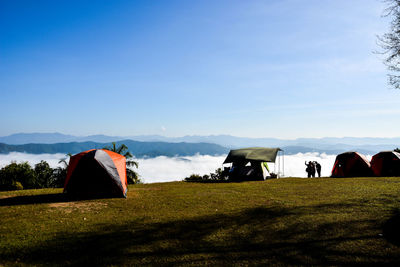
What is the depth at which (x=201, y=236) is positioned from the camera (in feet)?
25.7

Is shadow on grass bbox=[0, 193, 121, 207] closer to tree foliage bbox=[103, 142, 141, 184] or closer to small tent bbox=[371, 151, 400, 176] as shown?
tree foliage bbox=[103, 142, 141, 184]

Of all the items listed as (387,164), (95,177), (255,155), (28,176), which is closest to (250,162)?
(255,155)

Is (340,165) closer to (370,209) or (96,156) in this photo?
(370,209)

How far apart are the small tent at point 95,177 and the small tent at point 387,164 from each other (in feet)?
80.1

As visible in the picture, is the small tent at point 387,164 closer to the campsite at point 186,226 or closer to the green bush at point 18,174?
the campsite at point 186,226

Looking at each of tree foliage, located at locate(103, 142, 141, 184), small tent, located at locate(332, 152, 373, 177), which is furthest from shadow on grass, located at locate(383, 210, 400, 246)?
tree foliage, located at locate(103, 142, 141, 184)

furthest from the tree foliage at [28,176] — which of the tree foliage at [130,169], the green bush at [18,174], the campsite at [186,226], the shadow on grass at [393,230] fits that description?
the shadow on grass at [393,230]

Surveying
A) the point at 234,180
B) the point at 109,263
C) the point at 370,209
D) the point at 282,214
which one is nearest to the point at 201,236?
the point at 109,263

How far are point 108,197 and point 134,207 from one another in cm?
341

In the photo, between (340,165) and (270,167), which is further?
(270,167)

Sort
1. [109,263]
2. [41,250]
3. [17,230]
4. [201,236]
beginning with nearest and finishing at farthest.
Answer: [109,263] < [41,250] < [201,236] < [17,230]

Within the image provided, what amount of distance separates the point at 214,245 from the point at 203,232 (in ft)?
3.66

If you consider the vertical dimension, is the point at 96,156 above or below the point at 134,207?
above

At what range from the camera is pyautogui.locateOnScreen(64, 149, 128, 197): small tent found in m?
14.7
